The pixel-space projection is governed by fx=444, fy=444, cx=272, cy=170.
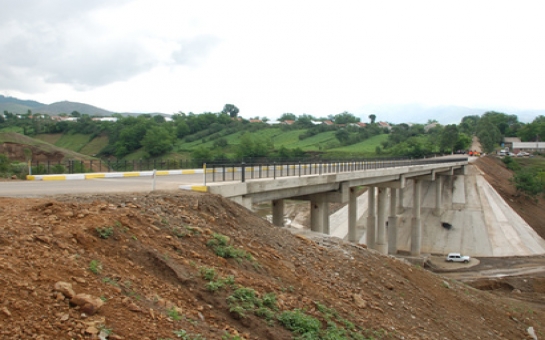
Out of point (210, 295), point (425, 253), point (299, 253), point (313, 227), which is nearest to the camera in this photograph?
point (210, 295)

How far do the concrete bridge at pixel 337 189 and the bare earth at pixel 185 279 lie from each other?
3.72 m

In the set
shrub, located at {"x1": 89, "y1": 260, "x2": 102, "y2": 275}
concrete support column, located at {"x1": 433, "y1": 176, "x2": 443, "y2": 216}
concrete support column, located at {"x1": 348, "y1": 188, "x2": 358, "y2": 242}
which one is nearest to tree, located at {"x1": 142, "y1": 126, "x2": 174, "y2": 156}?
concrete support column, located at {"x1": 433, "y1": 176, "x2": 443, "y2": 216}

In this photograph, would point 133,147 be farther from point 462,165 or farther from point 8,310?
point 8,310

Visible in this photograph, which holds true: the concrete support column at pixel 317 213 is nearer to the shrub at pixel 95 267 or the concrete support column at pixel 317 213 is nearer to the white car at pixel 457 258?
the shrub at pixel 95 267

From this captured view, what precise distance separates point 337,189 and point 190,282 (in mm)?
20756

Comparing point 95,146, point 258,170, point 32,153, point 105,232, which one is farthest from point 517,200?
point 95,146

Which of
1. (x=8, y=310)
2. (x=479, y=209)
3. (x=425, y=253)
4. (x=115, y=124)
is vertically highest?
(x=115, y=124)

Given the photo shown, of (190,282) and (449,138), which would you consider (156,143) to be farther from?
(190,282)

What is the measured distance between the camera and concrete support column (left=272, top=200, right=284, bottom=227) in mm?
26594

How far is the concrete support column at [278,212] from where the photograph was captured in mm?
26594

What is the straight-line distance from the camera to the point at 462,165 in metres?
65.7

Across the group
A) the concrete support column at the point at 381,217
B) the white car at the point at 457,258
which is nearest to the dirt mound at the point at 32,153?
the concrete support column at the point at 381,217

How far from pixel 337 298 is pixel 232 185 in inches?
280

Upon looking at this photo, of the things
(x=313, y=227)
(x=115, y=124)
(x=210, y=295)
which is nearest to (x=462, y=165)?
(x=313, y=227)
